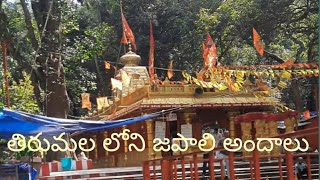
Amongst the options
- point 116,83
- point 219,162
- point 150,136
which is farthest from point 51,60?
point 219,162

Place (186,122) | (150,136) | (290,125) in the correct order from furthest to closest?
1. (186,122)
2. (150,136)
3. (290,125)

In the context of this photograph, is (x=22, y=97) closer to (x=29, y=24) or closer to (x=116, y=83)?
(x=116, y=83)

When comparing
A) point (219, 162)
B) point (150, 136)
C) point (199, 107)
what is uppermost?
point (199, 107)

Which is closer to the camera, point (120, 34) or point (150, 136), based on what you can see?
point (150, 136)

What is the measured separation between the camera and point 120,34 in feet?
108

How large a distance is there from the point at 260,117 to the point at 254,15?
8.72 meters

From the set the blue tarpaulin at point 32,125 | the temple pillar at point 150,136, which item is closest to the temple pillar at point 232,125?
the temple pillar at point 150,136

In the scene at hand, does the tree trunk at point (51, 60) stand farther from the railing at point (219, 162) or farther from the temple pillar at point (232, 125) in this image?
the railing at point (219, 162)

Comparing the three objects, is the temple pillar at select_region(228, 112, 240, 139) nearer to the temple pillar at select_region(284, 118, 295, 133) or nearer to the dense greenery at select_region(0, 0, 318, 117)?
the temple pillar at select_region(284, 118, 295, 133)

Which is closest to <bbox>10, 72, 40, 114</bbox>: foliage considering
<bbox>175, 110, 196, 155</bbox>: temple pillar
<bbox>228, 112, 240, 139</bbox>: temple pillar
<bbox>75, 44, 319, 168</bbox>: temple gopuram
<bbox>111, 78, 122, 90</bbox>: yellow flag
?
<bbox>111, 78, 122, 90</bbox>: yellow flag

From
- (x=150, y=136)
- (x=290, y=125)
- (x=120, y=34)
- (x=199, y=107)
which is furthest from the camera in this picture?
(x=120, y=34)

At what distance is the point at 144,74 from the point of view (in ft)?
81.9

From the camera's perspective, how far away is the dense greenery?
1642 cm

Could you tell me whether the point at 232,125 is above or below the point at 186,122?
below
